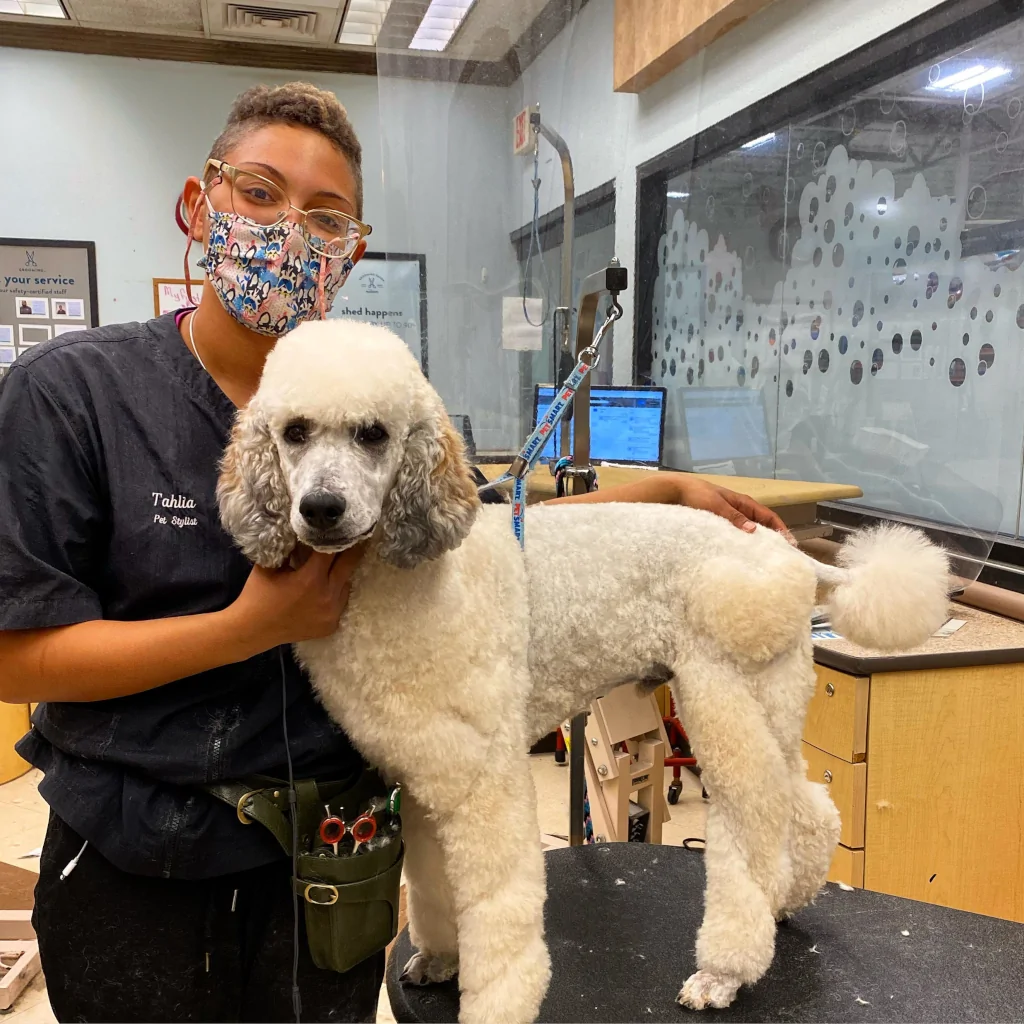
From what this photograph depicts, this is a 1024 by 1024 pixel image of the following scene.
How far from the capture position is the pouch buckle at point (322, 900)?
0.81 m

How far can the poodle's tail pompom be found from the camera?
3.56 feet

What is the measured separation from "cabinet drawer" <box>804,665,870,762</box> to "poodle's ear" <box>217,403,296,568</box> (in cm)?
114

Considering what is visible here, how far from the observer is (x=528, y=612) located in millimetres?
978

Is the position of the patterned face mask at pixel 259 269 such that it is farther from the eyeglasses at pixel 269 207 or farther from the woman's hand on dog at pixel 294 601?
the woman's hand on dog at pixel 294 601

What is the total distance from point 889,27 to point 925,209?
46cm

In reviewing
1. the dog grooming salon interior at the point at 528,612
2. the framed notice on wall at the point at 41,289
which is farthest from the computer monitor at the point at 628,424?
the framed notice on wall at the point at 41,289

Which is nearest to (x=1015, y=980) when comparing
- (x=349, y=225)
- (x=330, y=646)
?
(x=330, y=646)

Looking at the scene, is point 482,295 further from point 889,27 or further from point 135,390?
point 135,390

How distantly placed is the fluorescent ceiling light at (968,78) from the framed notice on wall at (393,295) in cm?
153

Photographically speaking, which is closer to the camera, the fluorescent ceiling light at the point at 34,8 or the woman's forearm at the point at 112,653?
the woman's forearm at the point at 112,653

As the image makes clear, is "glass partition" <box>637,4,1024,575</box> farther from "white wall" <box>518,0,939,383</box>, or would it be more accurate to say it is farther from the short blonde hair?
the short blonde hair

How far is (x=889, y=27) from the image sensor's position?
1.95m

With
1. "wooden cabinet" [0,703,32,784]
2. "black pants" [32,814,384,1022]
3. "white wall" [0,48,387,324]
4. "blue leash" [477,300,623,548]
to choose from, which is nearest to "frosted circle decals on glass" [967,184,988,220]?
"blue leash" [477,300,623,548]

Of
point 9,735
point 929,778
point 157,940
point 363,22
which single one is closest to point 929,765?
point 929,778
